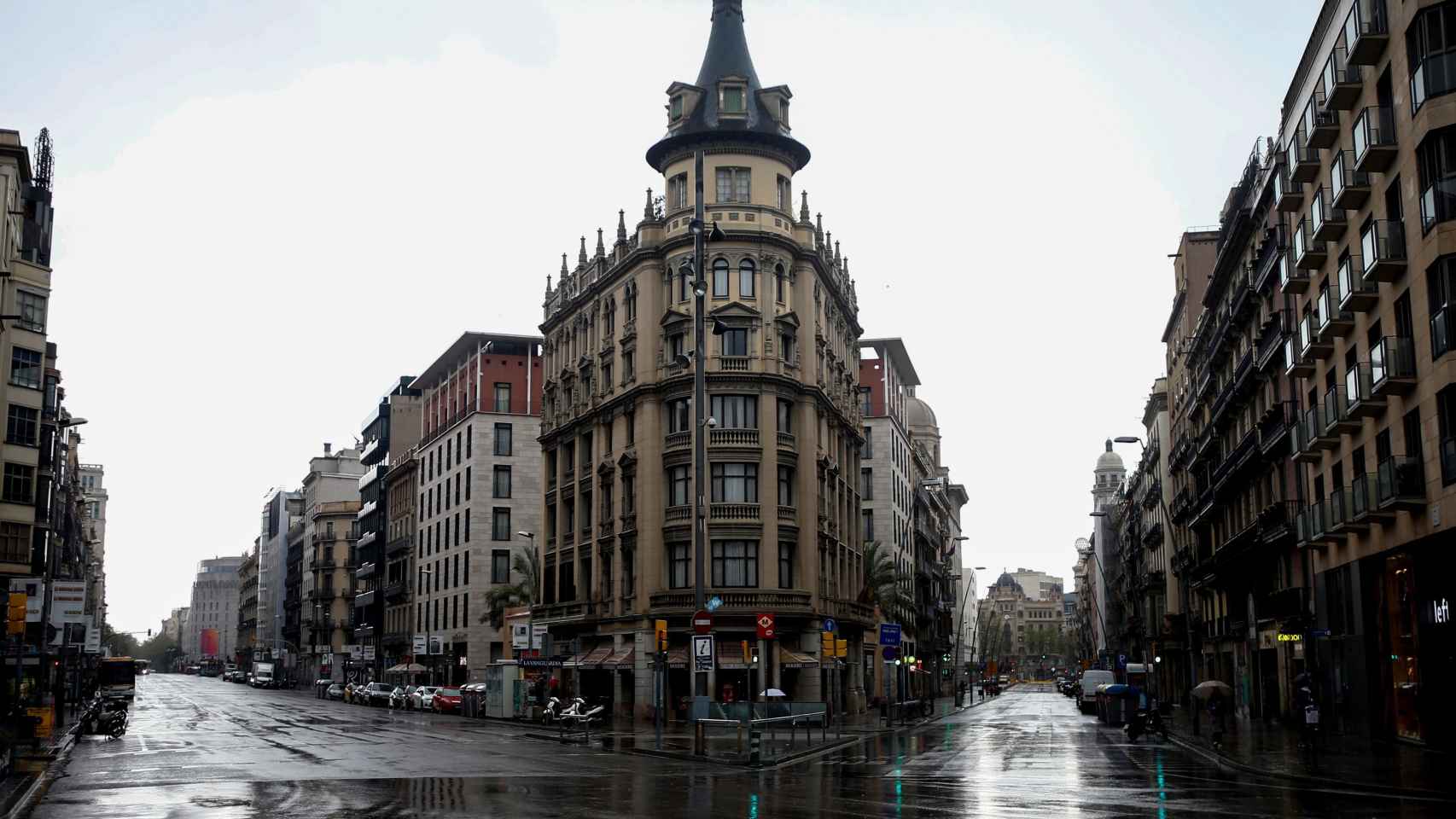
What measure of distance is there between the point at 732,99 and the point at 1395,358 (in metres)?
36.1

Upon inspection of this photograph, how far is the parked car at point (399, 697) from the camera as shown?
83.8 meters

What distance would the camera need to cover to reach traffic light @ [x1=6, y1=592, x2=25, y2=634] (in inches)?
1577

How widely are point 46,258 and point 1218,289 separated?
5600 centimetres

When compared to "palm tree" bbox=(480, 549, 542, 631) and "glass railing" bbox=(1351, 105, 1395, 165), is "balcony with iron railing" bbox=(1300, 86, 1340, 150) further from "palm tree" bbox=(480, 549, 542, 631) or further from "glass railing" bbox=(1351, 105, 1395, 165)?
"palm tree" bbox=(480, 549, 542, 631)

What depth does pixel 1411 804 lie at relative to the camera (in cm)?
2256

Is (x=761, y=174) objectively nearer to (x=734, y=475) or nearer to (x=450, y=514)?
(x=734, y=475)

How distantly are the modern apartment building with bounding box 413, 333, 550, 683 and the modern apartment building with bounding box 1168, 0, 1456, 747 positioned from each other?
50.8 meters

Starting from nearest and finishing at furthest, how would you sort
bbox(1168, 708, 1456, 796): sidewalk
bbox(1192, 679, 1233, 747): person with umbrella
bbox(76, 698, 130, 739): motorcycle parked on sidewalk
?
bbox(1168, 708, 1456, 796): sidewalk < bbox(1192, 679, 1233, 747): person with umbrella < bbox(76, 698, 130, 739): motorcycle parked on sidewalk

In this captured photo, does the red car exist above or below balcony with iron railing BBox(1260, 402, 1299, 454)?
below

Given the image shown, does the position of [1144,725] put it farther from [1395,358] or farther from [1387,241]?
[1387,241]

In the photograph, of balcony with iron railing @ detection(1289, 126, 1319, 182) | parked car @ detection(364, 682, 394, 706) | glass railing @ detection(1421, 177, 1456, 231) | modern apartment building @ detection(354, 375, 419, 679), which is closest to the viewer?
A: glass railing @ detection(1421, 177, 1456, 231)

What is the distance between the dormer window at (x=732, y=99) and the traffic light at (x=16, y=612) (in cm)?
3607

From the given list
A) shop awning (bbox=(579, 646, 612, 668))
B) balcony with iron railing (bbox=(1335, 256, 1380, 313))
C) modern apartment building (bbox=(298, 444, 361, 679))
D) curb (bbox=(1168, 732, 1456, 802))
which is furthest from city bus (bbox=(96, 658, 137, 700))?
balcony with iron railing (bbox=(1335, 256, 1380, 313))

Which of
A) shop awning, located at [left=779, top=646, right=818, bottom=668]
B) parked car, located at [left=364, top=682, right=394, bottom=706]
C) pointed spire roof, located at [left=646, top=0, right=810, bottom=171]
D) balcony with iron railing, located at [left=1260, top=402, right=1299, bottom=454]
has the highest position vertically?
pointed spire roof, located at [left=646, top=0, right=810, bottom=171]
